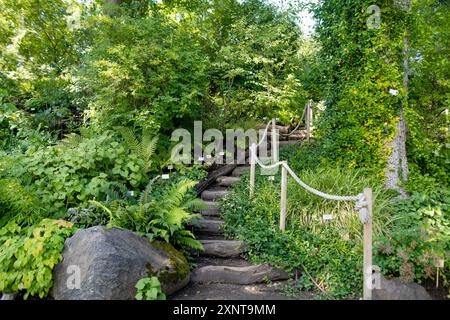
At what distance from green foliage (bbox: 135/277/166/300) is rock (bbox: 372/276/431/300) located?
211 cm

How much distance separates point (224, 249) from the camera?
4352 mm

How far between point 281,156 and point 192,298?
4.33 m

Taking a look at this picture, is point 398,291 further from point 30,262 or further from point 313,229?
point 30,262

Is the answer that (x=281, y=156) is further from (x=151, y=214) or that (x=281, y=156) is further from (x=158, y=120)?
(x=151, y=214)

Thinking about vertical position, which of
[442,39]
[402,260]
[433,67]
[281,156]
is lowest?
[402,260]

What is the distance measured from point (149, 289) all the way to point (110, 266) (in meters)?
0.44

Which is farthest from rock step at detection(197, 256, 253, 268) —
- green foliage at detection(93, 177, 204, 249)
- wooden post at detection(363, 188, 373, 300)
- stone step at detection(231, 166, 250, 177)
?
stone step at detection(231, 166, 250, 177)

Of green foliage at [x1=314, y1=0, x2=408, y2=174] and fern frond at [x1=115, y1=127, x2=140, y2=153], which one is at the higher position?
green foliage at [x1=314, y1=0, x2=408, y2=174]

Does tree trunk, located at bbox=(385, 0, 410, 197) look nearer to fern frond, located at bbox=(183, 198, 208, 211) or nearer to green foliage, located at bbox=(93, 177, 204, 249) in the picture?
fern frond, located at bbox=(183, 198, 208, 211)

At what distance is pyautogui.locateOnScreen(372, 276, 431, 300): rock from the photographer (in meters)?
3.15
